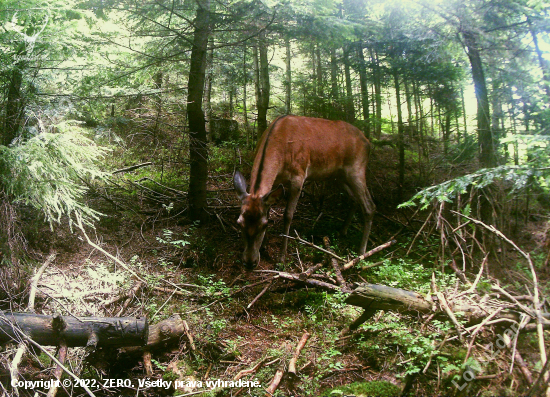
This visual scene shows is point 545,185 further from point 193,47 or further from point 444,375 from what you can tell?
point 193,47

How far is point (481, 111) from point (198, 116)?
16.7ft

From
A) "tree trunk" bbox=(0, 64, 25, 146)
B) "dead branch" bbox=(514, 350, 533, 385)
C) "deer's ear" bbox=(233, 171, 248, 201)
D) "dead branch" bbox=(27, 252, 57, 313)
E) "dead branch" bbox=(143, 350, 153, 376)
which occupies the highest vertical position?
"tree trunk" bbox=(0, 64, 25, 146)

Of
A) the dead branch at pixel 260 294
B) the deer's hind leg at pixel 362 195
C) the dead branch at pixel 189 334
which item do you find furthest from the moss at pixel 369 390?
the deer's hind leg at pixel 362 195

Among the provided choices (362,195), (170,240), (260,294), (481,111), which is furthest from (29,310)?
(481,111)

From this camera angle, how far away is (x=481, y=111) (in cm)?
634

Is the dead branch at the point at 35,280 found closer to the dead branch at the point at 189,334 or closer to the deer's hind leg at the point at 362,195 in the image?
the dead branch at the point at 189,334

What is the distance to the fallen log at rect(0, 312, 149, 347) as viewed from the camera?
3506 millimetres

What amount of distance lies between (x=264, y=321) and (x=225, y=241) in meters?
2.13

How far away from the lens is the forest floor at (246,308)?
3.46m

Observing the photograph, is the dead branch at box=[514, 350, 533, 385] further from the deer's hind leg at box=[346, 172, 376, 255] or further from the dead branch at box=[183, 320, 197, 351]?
the deer's hind leg at box=[346, 172, 376, 255]

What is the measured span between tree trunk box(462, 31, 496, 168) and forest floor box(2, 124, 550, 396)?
1320mm

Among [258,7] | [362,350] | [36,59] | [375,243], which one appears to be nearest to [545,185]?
[362,350]

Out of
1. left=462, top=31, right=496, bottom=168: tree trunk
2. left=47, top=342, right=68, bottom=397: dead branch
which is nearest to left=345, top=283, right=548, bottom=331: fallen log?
left=47, top=342, right=68, bottom=397: dead branch

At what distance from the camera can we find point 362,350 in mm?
3990
